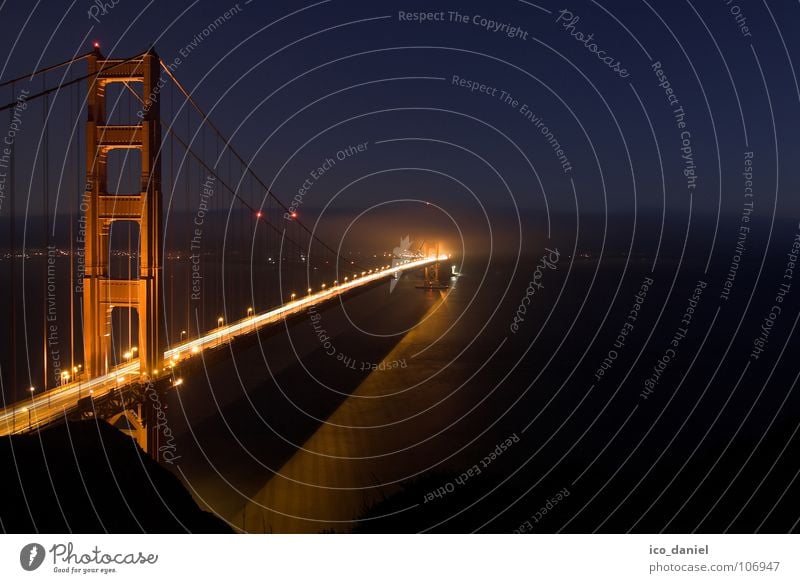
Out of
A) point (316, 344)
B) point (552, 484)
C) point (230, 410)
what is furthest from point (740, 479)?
point (316, 344)

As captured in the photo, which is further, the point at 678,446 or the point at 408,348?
the point at 408,348

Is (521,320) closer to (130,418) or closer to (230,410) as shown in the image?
(230,410)

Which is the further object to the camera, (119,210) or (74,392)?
(119,210)

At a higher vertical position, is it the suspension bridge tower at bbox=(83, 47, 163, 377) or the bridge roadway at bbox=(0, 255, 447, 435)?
the suspension bridge tower at bbox=(83, 47, 163, 377)

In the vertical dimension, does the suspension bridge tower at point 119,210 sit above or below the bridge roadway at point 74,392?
above

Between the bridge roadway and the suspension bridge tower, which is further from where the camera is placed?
the suspension bridge tower

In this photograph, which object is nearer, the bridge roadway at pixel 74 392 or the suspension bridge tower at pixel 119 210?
the bridge roadway at pixel 74 392

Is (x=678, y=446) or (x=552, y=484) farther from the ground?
(x=552, y=484)

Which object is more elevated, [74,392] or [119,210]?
[119,210]
